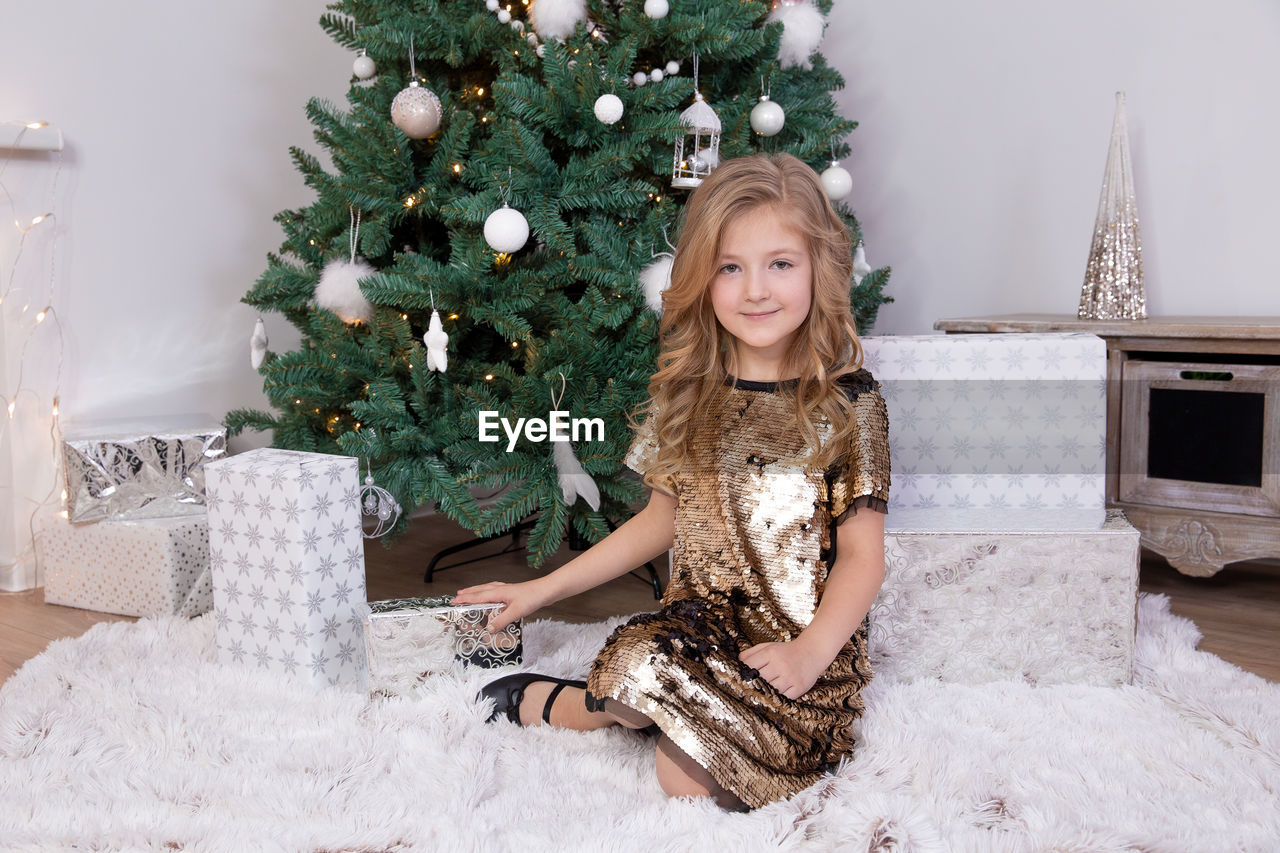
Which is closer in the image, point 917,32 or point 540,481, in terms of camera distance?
point 540,481

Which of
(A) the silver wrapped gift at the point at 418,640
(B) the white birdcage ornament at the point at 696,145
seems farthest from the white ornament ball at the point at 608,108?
(A) the silver wrapped gift at the point at 418,640

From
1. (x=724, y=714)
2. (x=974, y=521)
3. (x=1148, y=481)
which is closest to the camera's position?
(x=724, y=714)

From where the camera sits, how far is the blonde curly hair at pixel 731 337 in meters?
1.20

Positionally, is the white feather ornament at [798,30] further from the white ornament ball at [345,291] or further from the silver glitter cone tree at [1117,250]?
the white ornament ball at [345,291]

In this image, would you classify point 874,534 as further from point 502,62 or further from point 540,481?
point 502,62

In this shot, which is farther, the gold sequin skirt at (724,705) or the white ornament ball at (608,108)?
the white ornament ball at (608,108)

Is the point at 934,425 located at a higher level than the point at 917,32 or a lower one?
lower

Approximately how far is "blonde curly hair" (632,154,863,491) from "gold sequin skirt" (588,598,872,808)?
26 cm

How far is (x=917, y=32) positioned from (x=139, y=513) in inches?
78.3

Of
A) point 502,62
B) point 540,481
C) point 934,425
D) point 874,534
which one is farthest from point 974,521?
point 502,62

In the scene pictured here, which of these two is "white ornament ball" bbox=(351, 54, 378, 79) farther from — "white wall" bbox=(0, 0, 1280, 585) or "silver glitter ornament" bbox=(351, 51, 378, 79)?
"white wall" bbox=(0, 0, 1280, 585)

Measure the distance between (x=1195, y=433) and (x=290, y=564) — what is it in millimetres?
1492

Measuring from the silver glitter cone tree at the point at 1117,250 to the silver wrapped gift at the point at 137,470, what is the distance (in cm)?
172

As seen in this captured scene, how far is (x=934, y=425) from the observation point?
1.48m
